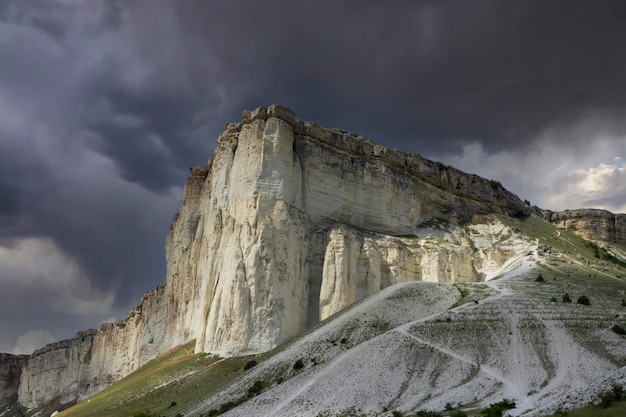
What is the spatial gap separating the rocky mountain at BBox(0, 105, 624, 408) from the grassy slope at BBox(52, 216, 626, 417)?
3410mm

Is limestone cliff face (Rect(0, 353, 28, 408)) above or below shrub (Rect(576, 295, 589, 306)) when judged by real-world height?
below

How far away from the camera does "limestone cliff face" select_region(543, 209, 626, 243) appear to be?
11344 centimetres

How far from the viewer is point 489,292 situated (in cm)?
6138

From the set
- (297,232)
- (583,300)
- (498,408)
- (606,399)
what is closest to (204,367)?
(297,232)

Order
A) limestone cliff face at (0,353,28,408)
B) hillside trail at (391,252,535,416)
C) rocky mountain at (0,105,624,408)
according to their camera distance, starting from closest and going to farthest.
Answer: hillside trail at (391,252,535,416) → rocky mountain at (0,105,624,408) → limestone cliff face at (0,353,28,408)

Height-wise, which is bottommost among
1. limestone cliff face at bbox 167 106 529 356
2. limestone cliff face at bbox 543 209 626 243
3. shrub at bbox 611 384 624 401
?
shrub at bbox 611 384 624 401

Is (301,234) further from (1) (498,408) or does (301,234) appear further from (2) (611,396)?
(2) (611,396)

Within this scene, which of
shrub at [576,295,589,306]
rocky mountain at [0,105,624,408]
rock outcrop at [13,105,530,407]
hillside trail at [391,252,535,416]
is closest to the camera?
hillside trail at [391,252,535,416]

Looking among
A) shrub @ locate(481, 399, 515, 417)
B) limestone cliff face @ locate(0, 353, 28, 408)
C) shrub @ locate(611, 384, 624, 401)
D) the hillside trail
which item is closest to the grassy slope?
the hillside trail

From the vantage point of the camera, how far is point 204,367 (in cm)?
6388

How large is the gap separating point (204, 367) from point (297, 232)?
57.7ft

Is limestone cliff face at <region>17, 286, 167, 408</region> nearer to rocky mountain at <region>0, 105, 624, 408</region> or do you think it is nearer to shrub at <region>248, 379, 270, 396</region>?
rocky mountain at <region>0, 105, 624, 408</region>

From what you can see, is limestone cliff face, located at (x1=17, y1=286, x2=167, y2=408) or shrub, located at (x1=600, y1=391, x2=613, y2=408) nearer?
shrub, located at (x1=600, y1=391, x2=613, y2=408)

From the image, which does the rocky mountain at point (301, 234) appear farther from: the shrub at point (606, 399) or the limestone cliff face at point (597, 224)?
the shrub at point (606, 399)
